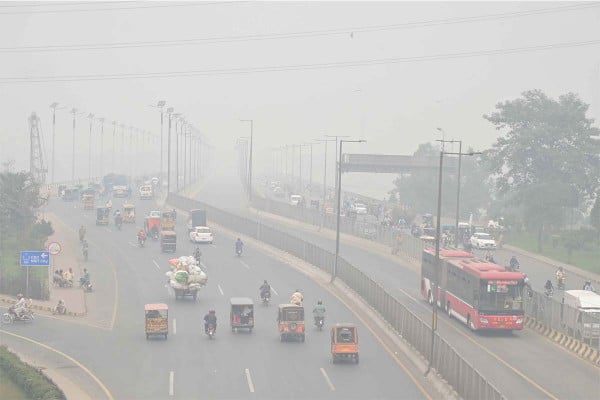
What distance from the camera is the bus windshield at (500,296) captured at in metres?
50.3

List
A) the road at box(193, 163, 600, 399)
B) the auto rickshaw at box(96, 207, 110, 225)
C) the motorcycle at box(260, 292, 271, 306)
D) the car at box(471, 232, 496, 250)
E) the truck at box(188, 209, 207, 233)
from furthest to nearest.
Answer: the auto rickshaw at box(96, 207, 110, 225), the truck at box(188, 209, 207, 233), the car at box(471, 232, 496, 250), the motorcycle at box(260, 292, 271, 306), the road at box(193, 163, 600, 399)

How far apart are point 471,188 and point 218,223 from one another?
215 feet

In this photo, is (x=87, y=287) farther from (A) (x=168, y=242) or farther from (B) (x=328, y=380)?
(B) (x=328, y=380)

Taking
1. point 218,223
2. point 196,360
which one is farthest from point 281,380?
point 218,223

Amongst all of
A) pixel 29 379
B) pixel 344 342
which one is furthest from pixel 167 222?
pixel 29 379

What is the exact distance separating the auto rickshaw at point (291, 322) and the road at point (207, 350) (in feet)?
2.00

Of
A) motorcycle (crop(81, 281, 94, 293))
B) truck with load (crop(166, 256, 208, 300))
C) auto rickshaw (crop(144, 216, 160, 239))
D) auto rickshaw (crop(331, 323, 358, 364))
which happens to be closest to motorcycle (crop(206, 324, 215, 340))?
auto rickshaw (crop(331, 323, 358, 364))

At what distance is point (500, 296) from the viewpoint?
50.5 meters

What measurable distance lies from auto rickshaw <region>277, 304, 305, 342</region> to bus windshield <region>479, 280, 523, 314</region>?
950 centimetres

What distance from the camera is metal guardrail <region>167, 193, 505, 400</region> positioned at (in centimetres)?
3341

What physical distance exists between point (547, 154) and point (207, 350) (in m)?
76.1

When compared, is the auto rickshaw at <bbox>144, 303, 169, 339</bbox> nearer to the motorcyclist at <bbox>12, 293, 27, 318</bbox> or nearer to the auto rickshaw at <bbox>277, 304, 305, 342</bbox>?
the auto rickshaw at <bbox>277, 304, 305, 342</bbox>

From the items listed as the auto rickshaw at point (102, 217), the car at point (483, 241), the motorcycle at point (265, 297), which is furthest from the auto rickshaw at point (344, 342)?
the auto rickshaw at point (102, 217)

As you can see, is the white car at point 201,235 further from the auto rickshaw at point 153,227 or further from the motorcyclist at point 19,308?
the motorcyclist at point 19,308
